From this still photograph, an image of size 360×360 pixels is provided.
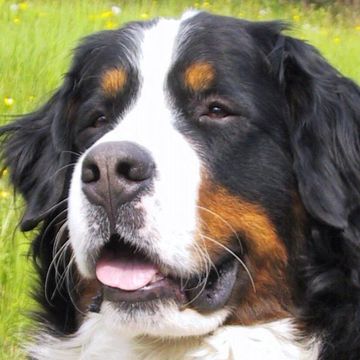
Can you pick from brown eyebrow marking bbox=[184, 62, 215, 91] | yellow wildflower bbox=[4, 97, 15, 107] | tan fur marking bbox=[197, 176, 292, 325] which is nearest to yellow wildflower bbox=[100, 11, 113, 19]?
yellow wildflower bbox=[4, 97, 15, 107]

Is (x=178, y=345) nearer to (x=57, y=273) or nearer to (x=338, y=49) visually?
(x=57, y=273)

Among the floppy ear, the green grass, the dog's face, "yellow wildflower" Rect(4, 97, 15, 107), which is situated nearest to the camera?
the dog's face

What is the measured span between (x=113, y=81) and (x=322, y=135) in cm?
78

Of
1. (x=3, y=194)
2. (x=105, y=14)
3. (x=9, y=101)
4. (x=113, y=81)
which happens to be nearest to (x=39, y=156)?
(x=113, y=81)

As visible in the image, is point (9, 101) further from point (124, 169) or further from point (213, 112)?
point (124, 169)

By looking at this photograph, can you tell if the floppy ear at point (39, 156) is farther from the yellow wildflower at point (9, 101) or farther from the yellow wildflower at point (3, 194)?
the yellow wildflower at point (9, 101)

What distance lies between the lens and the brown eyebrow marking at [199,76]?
344cm

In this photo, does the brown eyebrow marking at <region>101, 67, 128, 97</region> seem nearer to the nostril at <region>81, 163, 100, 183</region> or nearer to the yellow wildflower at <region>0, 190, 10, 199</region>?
the nostril at <region>81, 163, 100, 183</region>

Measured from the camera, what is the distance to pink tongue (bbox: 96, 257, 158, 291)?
125 inches

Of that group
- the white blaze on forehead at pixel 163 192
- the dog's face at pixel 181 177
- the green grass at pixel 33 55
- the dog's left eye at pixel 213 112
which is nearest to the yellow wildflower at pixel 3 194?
the green grass at pixel 33 55

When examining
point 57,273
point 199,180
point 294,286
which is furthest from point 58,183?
point 294,286

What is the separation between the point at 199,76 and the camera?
345 cm

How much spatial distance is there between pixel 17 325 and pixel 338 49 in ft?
20.4

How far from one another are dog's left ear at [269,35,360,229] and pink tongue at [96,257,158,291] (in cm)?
65
